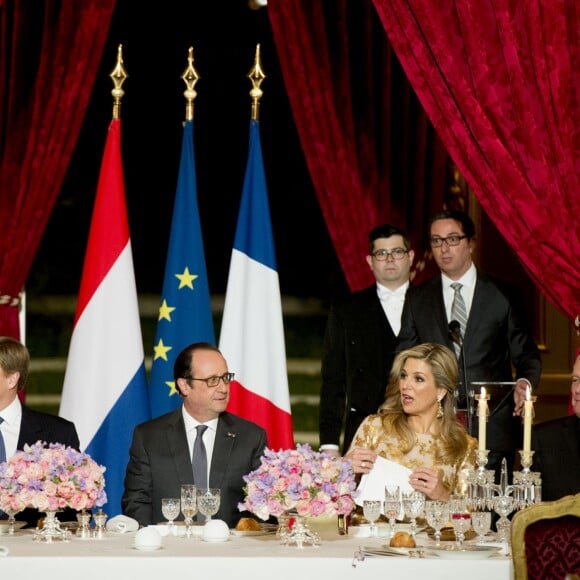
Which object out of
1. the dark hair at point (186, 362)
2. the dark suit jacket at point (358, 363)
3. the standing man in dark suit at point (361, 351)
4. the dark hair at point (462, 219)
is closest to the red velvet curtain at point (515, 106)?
the dark hair at point (462, 219)

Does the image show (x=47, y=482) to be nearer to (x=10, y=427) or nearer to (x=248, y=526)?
(x=248, y=526)

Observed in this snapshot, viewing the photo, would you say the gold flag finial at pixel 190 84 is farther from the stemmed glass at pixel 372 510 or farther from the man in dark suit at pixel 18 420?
the stemmed glass at pixel 372 510

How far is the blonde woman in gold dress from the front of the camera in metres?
4.71

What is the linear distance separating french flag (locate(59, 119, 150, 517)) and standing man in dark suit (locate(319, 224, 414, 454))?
3.21 feet

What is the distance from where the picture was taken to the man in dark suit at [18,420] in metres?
4.77

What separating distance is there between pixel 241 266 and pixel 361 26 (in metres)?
1.58

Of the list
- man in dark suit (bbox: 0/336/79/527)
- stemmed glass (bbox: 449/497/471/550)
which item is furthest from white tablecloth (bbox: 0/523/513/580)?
man in dark suit (bbox: 0/336/79/527)

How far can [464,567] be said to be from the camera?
141 inches

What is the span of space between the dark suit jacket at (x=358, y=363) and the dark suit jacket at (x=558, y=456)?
3.44 ft

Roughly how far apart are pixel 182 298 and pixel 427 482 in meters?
2.18

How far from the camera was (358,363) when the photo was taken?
223 inches

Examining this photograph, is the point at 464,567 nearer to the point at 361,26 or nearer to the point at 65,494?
the point at 65,494

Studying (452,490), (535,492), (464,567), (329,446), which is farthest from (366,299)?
(464,567)

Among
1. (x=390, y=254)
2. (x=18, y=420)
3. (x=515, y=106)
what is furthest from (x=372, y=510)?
(x=515, y=106)
